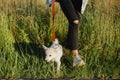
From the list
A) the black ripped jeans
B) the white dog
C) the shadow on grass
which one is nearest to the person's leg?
the black ripped jeans

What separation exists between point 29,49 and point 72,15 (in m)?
0.93

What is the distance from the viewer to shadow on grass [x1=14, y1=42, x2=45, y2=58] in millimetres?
5750

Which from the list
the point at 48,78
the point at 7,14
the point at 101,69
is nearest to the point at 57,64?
the point at 48,78

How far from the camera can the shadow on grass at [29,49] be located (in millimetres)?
5750

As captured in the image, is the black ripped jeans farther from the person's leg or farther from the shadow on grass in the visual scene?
the shadow on grass

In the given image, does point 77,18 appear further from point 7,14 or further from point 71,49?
point 7,14

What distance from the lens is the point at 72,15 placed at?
540cm

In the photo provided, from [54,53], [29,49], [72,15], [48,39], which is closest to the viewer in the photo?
[54,53]

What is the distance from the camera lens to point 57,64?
5.36 m

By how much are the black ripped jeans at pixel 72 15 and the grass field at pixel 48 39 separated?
9.7 inches

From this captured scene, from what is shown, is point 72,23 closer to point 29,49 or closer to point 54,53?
point 54,53

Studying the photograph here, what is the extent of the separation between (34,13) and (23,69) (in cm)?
152

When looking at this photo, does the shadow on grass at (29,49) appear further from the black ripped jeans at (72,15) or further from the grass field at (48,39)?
the black ripped jeans at (72,15)

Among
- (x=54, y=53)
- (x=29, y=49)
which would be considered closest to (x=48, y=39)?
(x=29, y=49)
